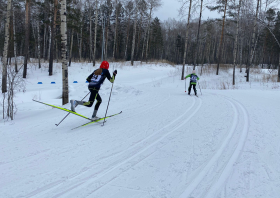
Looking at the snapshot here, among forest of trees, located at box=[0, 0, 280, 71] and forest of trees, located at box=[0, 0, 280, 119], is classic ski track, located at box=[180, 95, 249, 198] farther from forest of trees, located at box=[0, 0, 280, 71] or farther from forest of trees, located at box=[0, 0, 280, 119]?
forest of trees, located at box=[0, 0, 280, 71]

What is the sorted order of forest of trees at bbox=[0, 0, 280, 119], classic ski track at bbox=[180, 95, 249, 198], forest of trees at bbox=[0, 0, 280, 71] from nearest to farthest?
classic ski track at bbox=[180, 95, 249, 198]
forest of trees at bbox=[0, 0, 280, 119]
forest of trees at bbox=[0, 0, 280, 71]

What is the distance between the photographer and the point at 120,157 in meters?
3.69

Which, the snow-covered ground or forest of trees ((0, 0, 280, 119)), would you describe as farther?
forest of trees ((0, 0, 280, 119))

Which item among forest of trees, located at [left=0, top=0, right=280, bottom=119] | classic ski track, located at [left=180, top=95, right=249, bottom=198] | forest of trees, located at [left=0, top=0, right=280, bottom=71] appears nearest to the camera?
classic ski track, located at [left=180, top=95, right=249, bottom=198]

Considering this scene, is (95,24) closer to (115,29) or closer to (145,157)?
(115,29)

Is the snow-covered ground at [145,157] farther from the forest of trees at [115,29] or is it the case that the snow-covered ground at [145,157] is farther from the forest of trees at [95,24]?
the forest of trees at [115,29]

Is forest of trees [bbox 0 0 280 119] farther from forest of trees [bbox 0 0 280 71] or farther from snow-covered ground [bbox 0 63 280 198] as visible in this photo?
snow-covered ground [bbox 0 63 280 198]

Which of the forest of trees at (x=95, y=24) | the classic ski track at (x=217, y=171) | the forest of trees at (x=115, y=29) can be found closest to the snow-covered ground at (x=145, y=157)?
the classic ski track at (x=217, y=171)

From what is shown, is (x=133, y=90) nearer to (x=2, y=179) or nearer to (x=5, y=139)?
(x=5, y=139)

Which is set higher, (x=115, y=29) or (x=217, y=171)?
(x=115, y=29)

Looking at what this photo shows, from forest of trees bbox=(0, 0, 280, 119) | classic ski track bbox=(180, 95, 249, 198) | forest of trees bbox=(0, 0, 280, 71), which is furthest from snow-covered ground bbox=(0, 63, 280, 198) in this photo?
forest of trees bbox=(0, 0, 280, 71)

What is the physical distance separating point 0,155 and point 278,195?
488 cm

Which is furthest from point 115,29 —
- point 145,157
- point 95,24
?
point 145,157

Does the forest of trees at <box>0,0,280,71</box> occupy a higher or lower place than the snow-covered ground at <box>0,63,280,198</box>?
higher
